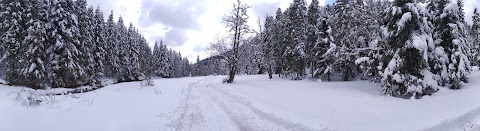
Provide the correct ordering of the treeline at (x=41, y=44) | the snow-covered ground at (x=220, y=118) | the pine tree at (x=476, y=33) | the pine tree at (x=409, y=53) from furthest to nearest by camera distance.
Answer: the pine tree at (x=476, y=33)
the treeline at (x=41, y=44)
the pine tree at (x=409, y=53)
the snow-covered ground at (x=220, y=118)

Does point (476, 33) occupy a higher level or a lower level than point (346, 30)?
higher

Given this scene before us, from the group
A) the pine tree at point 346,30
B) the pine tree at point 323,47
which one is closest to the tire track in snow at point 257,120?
the pine tree at point 346,30

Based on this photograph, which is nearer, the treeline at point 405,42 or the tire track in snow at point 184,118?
the tire track in snow at point 184,118

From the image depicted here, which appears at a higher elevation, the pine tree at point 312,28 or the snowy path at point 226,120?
the pine tree at point 312,28

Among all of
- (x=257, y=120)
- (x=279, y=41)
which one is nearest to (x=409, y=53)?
(x=257, y=120)

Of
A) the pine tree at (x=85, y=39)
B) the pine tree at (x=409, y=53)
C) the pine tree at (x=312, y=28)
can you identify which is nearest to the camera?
the pine tree at (x=409, y=53)

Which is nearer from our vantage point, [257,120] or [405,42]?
[257,120]

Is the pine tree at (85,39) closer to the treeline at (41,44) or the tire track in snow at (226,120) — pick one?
the treeline at (41,44)

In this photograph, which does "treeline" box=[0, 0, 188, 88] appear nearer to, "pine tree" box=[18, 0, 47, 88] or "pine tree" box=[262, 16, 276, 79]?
"pine tree" box=[18, 0, 47, 88]

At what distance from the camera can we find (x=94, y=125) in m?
9.00

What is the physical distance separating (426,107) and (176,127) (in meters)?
11.0

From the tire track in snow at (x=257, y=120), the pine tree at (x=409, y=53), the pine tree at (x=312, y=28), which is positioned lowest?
the tire track in snow at (x=257, y=120)

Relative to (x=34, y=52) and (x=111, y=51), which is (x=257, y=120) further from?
(x=111, y=51)

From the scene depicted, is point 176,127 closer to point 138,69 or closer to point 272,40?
point 272,40
